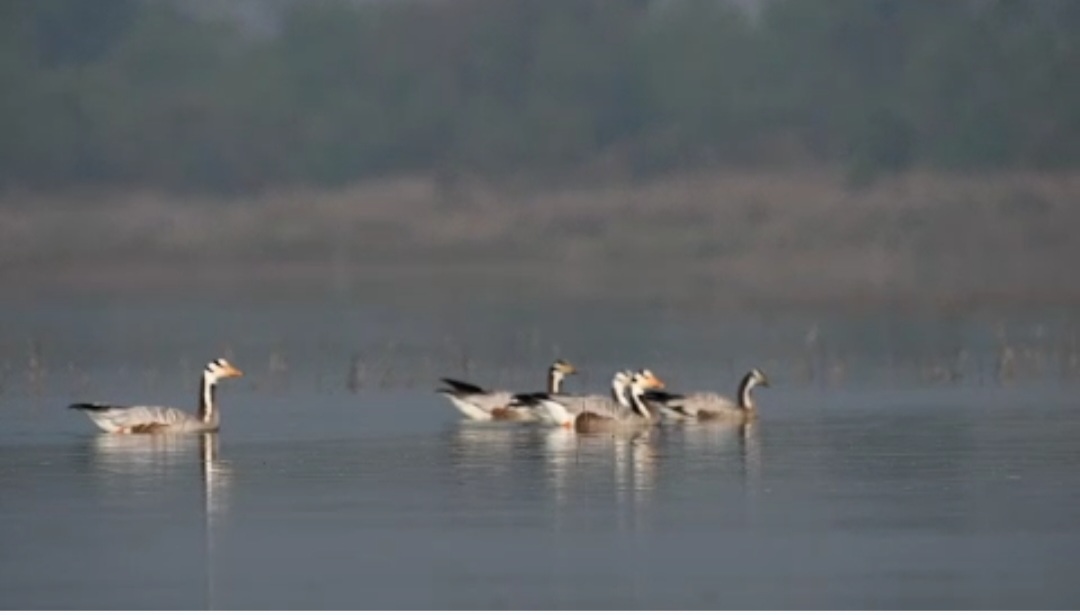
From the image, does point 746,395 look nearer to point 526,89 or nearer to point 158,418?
point 158,418

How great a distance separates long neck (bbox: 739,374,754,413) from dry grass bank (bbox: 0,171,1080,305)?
19344 millimetres

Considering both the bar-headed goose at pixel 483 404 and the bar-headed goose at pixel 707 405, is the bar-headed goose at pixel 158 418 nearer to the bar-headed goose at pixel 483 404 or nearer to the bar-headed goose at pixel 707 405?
the bar-headed goose at pixel 483 404

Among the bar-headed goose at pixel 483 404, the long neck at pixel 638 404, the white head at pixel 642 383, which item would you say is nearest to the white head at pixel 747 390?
the white head at pixel 642 383

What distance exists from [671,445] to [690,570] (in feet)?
21.2

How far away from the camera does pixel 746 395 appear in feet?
70.6

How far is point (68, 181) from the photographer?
4753 cm

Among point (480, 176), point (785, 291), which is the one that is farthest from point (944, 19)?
point (785, 291)

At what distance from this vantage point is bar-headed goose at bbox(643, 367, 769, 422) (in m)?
21.2

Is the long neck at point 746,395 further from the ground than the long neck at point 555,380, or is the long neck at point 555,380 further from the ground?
the long neck at point 555,380

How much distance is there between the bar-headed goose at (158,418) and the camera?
20.0 meters

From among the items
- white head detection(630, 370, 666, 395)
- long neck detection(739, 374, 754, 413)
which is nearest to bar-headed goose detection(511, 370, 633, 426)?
white head detection(630, 370, 666, 395)

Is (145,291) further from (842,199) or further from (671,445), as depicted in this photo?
(671,445)

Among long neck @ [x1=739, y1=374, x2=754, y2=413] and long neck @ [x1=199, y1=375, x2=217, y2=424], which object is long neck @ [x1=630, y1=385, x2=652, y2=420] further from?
long neck @ [x1=199, y1=375, x2=217, y2=424]

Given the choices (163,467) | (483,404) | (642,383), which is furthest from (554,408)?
(163,467)
